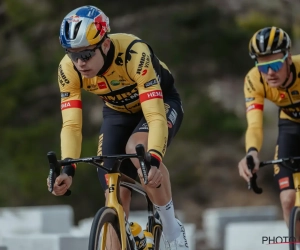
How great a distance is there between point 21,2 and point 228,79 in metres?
6.62

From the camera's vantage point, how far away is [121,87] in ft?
23.5

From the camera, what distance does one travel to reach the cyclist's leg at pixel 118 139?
711cm

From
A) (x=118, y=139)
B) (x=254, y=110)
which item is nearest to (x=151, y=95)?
(x=118, y=139)

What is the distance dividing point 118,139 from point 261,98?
5.99 feet

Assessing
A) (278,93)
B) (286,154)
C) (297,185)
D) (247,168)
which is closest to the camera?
(247,168)

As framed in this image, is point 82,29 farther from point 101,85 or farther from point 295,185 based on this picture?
point 295,185

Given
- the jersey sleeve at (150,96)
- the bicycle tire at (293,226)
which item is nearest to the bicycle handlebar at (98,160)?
the jersey sleeve at (150,96)

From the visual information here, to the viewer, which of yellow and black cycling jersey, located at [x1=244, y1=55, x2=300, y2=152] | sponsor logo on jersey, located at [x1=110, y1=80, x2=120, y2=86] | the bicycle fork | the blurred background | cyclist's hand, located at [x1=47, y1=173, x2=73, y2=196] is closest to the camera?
cyclist's hand, located at [x1=47, y1=173, x2=73, y2=196]

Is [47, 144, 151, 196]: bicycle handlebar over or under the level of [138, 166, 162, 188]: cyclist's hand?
over

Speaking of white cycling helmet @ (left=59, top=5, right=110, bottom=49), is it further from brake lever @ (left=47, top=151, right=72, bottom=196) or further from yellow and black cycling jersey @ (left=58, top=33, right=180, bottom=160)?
brake lever @ (left=47, top=151, right=72, bottom=196)

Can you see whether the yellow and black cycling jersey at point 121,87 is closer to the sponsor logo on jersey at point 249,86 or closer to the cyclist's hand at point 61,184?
the cyclist's hand at point 61,184

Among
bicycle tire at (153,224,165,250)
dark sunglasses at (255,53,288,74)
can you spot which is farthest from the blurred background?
bicycle tire at (153,224,165,250)

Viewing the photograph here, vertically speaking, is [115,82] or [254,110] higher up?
[254,110]

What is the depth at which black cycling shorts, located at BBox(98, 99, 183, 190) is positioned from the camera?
7.19m
